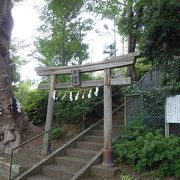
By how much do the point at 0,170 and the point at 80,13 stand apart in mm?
10448

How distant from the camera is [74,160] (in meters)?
9.13

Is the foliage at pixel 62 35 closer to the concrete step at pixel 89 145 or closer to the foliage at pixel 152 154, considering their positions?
the concrete step at pixel 89 145

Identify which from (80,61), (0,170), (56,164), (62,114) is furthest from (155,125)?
(80,61)

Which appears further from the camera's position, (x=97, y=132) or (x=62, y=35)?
(x=62, y=35)

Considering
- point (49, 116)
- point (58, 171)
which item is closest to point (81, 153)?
point (58, 171)

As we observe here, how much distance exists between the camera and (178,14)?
357 inches

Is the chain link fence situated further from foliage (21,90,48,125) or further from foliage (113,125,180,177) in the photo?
foliage (21,90,48,125)

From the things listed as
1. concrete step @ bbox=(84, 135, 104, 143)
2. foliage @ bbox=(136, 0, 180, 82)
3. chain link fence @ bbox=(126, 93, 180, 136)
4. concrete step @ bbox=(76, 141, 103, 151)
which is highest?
foliage @ bbox=(136, 0, 180, 82)

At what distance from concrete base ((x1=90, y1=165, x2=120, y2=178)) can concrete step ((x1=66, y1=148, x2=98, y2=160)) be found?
91 cm

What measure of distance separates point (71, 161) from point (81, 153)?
538 mm

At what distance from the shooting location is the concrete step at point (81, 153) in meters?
9.32

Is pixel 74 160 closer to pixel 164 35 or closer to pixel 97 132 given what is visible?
pixel 97 132

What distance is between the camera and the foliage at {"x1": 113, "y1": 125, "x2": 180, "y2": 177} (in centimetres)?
725

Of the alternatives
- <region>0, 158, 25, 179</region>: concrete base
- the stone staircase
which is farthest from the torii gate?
<region>0, 158, 25, 179</region>: concrete base
